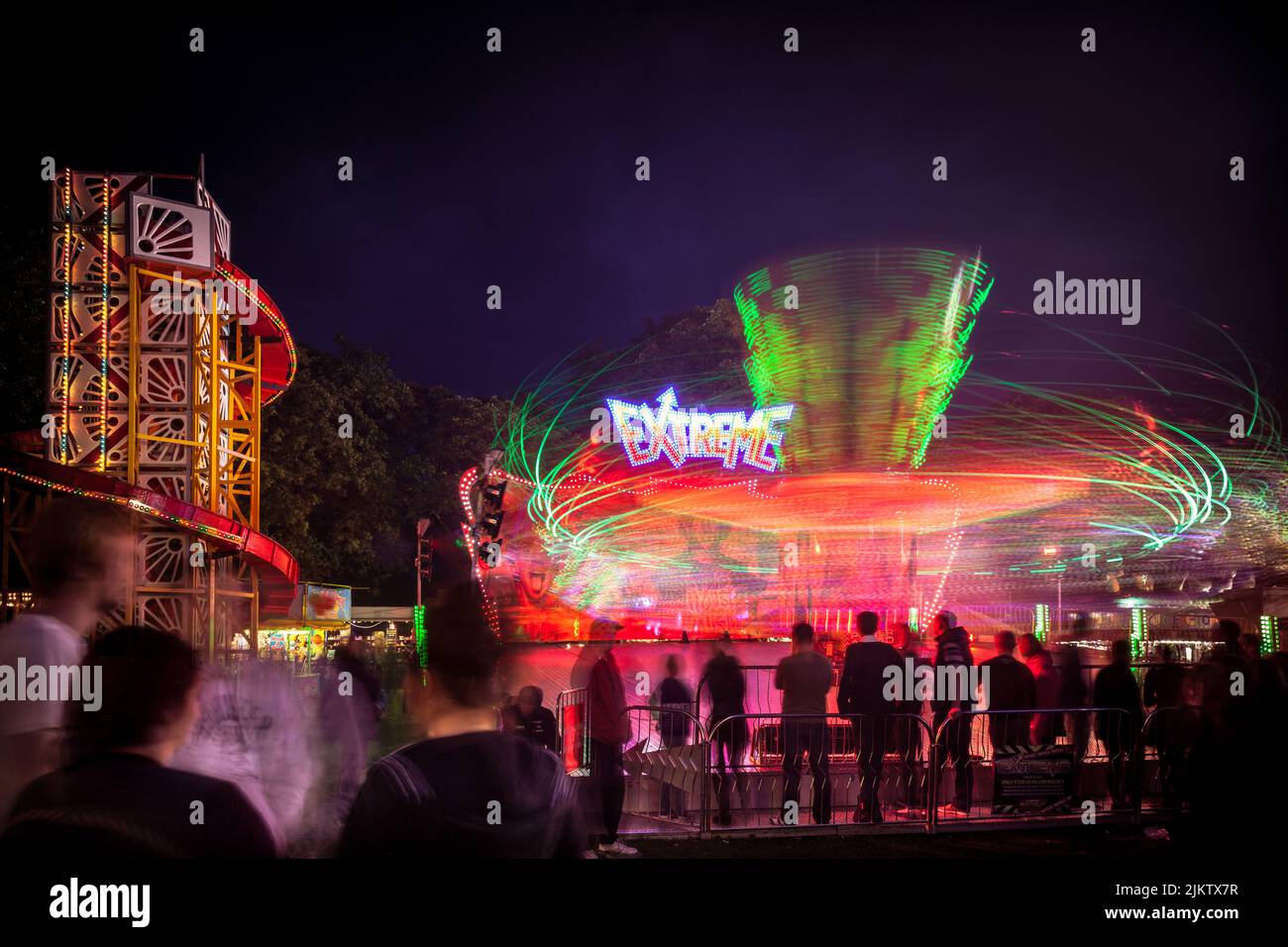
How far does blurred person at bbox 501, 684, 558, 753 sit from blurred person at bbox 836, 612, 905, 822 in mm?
3083

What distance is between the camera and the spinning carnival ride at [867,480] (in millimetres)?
18609

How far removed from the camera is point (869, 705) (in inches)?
417

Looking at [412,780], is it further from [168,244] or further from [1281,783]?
[168,244]

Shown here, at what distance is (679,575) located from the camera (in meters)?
38.8

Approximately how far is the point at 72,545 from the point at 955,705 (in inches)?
391

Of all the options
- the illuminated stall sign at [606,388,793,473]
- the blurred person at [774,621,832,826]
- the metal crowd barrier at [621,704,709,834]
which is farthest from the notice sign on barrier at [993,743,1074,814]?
the illuminated stall sign at [606,388,793,473]

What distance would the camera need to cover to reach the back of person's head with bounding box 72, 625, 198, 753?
2785 millimetres

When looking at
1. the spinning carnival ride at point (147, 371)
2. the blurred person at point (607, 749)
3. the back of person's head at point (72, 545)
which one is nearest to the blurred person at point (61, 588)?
the back of person's head at point (72, 545)

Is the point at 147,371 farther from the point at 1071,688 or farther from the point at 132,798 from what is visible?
the point at 132,798

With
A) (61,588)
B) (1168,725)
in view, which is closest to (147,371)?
(61,588)

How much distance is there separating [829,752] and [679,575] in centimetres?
2790

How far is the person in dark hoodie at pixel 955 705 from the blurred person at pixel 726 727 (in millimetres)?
2119

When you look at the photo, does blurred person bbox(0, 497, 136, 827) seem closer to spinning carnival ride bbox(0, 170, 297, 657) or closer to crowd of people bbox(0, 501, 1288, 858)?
crowd of people bbox(0, 501, 1288, 858)
